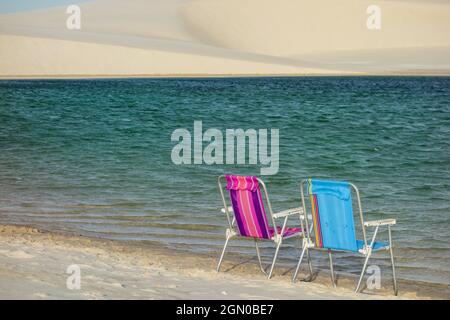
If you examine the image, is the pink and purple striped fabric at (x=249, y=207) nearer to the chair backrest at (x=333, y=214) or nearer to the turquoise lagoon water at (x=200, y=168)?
the chair backrest at (x=333, y=214)

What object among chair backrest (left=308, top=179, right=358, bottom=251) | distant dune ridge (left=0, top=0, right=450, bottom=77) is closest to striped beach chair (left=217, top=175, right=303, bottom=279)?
chair backrest (left=308, top=179, right=358, bottom=251)

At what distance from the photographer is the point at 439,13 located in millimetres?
92062

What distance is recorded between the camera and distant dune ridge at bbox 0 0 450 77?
2544 inches

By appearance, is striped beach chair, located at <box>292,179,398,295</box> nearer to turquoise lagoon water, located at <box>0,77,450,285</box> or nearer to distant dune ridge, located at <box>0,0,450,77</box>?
turquoise lagoon water, located at <box>0,77,450,285</box>

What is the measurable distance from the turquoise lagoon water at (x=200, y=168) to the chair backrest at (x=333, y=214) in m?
1.14

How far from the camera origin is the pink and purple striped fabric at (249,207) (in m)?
6.52

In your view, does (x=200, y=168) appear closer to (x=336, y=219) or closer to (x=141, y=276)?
(x=336, y=219)

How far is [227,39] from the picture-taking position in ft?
303

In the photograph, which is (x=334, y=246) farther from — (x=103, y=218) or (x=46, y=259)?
(x=103, y=218)

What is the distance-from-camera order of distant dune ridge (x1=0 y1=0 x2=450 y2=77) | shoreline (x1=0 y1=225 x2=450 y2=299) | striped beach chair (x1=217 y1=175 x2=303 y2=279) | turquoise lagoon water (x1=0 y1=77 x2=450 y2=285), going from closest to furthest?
shoreline (x1=0 y1=225 x2=450 y2=299) < striped beach chair (x1=217 y1=175 x2=303 y2=279) < turquoise lagoon water (x1=0 y1=77 x2=450 y2=285) < distant dune ridge (x1=0 y1=0 x2=450 y2=77)

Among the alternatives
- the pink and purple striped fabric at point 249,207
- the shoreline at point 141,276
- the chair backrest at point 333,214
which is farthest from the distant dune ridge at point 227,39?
the chair backrest at point 333,214

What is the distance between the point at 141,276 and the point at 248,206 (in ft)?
3.60

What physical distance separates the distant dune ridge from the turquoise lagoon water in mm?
33327
